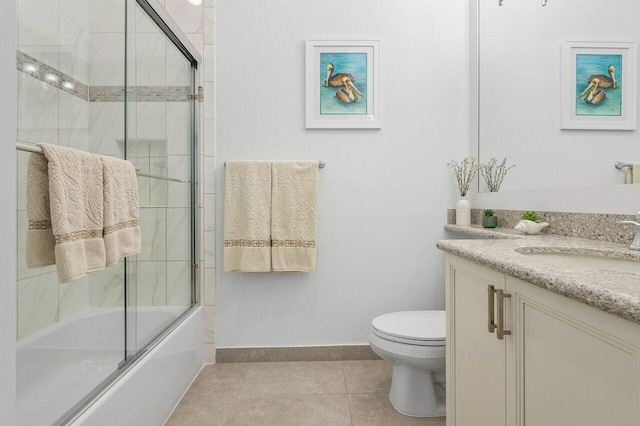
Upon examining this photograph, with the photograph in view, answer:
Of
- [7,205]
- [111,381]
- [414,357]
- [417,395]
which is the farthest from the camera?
[417,395]

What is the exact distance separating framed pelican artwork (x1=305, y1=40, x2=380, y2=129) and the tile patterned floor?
4.46ft

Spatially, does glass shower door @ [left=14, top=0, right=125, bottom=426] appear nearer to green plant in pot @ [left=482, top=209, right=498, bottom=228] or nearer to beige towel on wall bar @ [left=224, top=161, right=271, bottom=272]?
beige towel on wall bar @ [left=224, top=161, right=271, bottom=272]

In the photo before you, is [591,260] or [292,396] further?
[292,396]

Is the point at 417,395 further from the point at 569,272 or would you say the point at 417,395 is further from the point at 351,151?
the point at 351,151

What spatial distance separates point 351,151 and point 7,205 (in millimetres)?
1575

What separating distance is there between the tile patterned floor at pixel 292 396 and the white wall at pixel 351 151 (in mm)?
157

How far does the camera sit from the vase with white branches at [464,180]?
1858mm

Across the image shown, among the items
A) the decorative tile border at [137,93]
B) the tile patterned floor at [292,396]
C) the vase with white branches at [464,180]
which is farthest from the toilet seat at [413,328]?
the decorative tile border at [137,93]

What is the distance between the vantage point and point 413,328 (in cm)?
143

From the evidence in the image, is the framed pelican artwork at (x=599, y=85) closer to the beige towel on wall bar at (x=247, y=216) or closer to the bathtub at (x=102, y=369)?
the beige towel on wall bar at (x=247, y=216)

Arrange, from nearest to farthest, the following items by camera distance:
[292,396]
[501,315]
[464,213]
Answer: [501,315] → [292,396] → [464,213]

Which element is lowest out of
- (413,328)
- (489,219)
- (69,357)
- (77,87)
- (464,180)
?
(69,357)

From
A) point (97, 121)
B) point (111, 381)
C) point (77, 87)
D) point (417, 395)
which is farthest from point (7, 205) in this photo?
point (417, 395)

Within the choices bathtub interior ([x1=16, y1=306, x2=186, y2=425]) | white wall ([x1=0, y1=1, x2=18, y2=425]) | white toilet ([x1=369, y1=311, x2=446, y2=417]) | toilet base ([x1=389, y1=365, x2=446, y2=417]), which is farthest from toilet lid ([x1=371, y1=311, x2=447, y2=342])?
white wall ([x1=0, y1=1, x2=18, y2=425])
